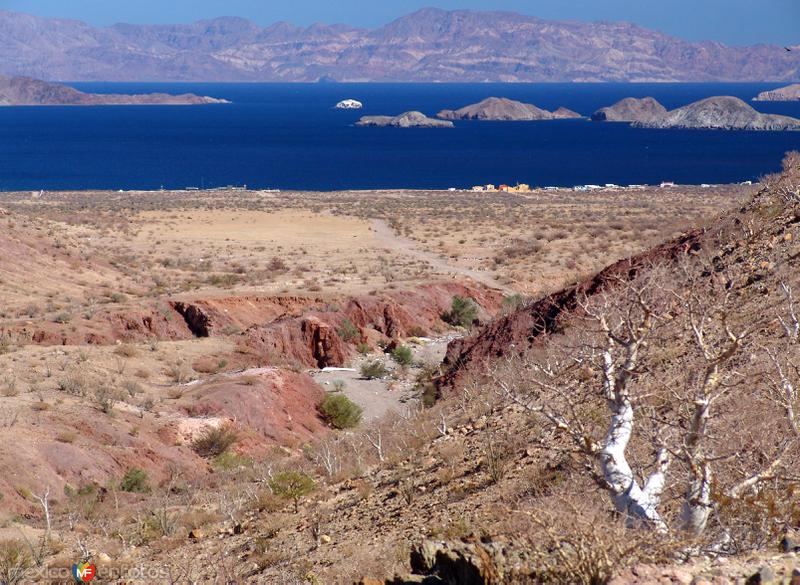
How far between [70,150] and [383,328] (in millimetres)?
112214

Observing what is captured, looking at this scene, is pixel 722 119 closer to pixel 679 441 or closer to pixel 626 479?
pixel 679 441

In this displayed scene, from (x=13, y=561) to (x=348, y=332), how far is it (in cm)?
1948

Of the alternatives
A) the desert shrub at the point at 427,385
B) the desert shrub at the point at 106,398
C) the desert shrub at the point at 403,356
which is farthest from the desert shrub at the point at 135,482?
the desert shrub at the point at 403,356

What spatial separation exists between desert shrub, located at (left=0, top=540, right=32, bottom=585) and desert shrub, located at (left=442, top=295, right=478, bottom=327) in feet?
75.0

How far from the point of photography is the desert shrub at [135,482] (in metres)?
15.8

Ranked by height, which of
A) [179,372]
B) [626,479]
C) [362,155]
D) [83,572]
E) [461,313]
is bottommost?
[362,155]

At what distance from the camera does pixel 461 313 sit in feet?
110

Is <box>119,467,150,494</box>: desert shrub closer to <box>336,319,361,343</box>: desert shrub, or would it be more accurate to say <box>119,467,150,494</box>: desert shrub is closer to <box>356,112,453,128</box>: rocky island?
<box>336,319,361,343</box>: desert shrub

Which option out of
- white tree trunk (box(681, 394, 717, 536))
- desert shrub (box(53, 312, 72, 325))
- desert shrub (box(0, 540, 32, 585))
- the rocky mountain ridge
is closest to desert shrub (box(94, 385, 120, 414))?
desert shrub (box(53, 312, 72, 325))

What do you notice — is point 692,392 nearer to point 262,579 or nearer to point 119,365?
point 262,579

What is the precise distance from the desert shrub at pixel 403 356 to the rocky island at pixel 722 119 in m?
166

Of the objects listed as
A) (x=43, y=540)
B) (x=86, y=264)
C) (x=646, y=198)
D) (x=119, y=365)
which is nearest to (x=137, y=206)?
(x=86, y=264)

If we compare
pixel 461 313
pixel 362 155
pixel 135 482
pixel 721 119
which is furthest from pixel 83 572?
pixel 721 119

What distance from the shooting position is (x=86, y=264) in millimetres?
39500
